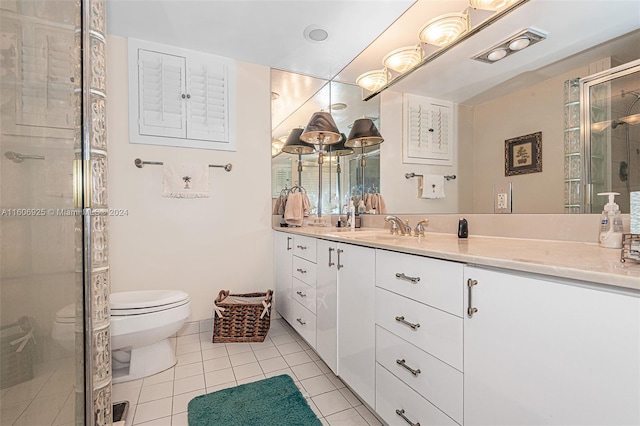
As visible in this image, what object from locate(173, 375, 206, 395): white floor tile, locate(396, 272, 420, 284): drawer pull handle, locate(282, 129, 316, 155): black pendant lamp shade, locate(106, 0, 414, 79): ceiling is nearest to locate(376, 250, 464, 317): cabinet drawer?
locate(396, 272, 420, 284): drawer pull handle

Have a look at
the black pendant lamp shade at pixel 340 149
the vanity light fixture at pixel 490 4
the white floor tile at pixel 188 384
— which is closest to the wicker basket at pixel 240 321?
the white floor tile at pixel 188 384

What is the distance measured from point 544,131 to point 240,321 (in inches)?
87.8

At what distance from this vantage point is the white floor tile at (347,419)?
137 centimetres

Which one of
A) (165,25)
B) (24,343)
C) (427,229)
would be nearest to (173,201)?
(165,25)

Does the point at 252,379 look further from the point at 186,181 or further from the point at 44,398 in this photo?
the point at 186,181

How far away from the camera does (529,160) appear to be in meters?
1.34

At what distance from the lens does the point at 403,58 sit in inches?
80.8

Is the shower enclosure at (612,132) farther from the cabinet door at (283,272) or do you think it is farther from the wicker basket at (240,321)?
the wicker basket at (240,321)

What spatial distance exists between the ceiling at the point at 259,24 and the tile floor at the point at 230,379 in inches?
92.5

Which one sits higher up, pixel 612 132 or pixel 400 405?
pixel 612 132

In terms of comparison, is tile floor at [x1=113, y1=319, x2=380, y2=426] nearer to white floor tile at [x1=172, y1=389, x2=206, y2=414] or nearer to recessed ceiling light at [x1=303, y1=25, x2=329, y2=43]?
white floor tile at [x1=172, y1=389, x2=206, y2=414]

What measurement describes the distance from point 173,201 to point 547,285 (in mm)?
2443

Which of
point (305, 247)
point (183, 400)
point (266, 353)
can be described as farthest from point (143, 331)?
point (305, 247)

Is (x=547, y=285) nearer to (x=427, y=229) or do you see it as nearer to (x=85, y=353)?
(x=427, y=229)
